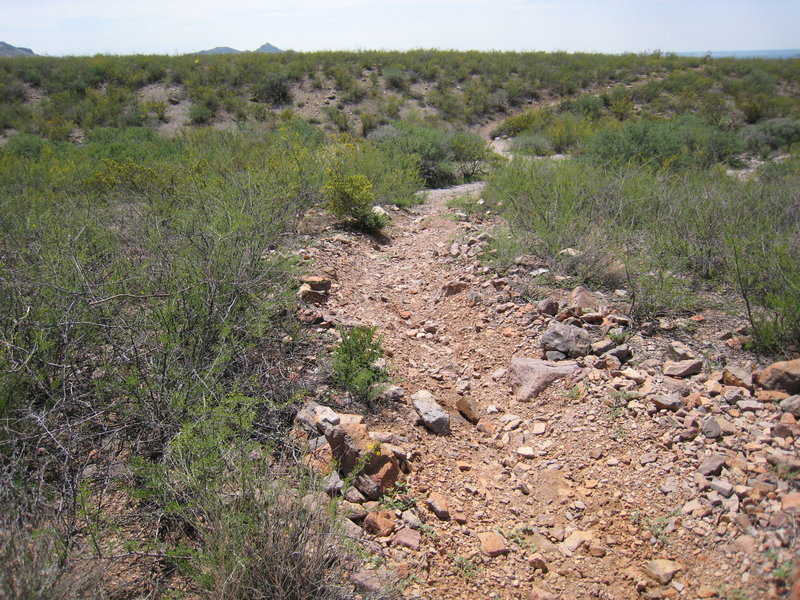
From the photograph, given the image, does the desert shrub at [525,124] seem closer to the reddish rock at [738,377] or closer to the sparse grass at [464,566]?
the reddish rock at [738,377]

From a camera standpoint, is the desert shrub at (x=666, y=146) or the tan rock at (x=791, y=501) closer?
the tan rock at (x=791, y=501)

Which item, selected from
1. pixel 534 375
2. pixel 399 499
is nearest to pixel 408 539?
pixel 399 499

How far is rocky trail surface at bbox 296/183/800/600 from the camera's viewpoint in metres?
2.42

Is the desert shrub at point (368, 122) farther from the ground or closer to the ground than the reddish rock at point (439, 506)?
farther from the ground

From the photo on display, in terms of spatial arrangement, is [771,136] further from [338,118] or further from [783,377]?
[783,377]

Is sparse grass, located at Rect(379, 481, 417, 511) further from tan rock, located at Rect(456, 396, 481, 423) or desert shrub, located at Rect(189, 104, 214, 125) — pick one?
desert shrub, located at Rect(189, 104, 214, 125)

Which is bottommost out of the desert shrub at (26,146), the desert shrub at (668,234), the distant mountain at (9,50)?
the desert shrub at (668,234)

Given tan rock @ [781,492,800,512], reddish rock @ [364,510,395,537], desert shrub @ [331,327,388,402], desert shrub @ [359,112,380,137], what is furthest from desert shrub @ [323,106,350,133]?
tan rock @ [781,492,800,512]

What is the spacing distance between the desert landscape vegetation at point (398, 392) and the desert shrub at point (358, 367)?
2 centimetres

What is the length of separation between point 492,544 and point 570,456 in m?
0.92

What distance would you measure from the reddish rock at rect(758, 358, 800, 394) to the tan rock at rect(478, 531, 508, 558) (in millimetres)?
2045

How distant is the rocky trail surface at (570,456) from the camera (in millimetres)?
2418

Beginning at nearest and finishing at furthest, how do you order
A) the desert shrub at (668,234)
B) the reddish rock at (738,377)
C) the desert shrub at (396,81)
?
1. the reddish rock at (738,377)
2. the desert shrub at (668,234)
3. the desert shrub at (396,81)

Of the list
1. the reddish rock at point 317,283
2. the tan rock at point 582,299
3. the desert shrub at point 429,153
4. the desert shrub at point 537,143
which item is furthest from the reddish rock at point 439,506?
the desert shrub at point 537,143
